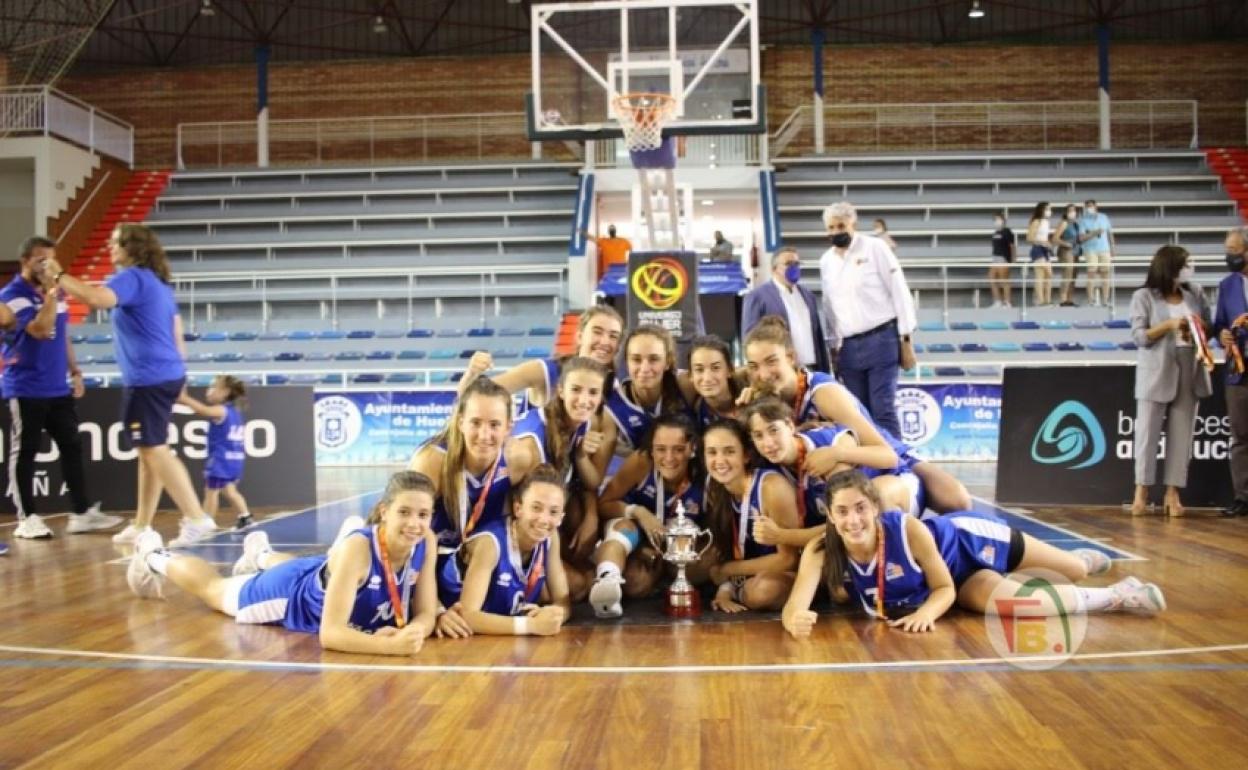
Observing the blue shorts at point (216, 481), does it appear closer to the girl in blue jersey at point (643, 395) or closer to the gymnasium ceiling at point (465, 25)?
the girl in blue jersey at point (643, 395)

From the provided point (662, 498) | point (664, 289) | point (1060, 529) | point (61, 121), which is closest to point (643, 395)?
point (662, 498)

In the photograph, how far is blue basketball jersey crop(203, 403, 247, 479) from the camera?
7.40 metres

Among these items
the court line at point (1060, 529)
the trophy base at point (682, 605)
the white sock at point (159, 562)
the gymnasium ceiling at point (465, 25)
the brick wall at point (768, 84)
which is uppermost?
the gymnasium ceiling at point (465, 25)

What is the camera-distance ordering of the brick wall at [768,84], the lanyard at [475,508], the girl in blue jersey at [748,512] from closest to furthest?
1. the lanyard at [475,508]
2. the girl in blue jersey at [748,512]
3. the brick wall at [768,84]

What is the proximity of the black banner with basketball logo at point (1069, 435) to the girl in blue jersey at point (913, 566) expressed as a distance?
3.63m

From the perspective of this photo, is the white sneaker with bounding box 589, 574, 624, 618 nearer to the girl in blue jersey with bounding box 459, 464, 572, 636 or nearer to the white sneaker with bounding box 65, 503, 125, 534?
the girl in blue jersey with bounding box 459, 464, 572, 636

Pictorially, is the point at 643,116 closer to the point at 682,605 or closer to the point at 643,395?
the point at 643,395

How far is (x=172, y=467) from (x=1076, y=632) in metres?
4.48

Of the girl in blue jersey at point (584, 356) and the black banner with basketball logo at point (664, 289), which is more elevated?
the black banner with basketball logo at point (664, 289)

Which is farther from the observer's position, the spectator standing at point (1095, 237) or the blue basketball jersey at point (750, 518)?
the spectator standing at point (1095, 237)

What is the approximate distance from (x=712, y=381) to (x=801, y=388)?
0.36m

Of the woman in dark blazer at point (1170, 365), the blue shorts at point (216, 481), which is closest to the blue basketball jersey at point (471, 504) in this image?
the blue shorts at point (216, 481)

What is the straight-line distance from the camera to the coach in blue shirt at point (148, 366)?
6.08 meters

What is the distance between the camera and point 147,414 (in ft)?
20.0
